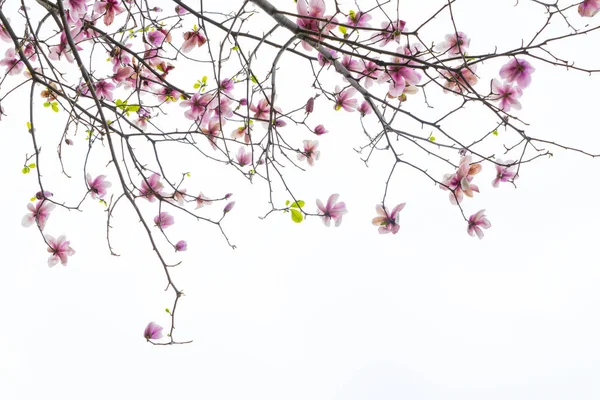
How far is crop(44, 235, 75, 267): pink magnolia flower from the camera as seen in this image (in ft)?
6.13

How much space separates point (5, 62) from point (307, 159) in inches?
52.8

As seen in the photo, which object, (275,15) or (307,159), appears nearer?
(275,15)

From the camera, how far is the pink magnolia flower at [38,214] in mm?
1697

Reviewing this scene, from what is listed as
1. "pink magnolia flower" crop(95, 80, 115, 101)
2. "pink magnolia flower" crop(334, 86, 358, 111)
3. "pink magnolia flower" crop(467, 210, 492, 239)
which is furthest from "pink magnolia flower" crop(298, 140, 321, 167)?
"pink magnolia flower" crop(95, 80, 115, 101)

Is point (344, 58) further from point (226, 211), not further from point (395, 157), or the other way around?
point (226, 211)

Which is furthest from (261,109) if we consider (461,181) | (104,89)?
(461,181)

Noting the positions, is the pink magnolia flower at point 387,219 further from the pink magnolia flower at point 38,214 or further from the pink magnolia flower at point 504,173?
the pink magnolia flower at point 38,214

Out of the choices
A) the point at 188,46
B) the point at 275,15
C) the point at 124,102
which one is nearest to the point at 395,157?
the point at 275,15

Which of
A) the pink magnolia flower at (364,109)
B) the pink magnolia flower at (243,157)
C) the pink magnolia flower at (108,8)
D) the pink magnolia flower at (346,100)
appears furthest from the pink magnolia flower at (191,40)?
the pink magnolia flower at (364,109)

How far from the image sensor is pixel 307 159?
83.0 inches

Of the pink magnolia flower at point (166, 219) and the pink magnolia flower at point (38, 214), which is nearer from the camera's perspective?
the pink magnolia flower at point (38, 214)

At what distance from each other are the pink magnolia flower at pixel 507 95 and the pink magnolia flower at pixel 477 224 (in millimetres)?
380

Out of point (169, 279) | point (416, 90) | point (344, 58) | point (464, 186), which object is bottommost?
point (169, 279)

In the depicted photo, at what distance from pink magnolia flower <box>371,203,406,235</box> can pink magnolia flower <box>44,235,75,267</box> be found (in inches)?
47.7
